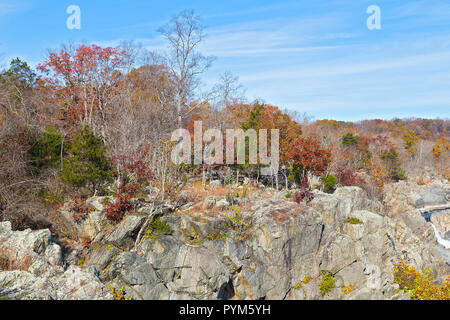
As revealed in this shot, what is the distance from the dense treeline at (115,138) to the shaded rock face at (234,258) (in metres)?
1.81

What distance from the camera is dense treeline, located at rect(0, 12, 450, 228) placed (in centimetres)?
1330

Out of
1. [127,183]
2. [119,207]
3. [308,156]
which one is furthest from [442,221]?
[119,207]

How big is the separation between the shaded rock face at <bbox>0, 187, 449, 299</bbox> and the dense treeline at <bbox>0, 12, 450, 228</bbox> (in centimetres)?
181

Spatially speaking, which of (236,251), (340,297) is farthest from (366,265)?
(236,251)

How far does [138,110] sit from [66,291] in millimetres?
15070

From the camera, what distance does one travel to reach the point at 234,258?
38.8ft

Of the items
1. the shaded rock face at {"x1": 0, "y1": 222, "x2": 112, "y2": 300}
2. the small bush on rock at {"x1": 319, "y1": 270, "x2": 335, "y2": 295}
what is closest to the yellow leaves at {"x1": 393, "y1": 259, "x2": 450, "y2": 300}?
the small bush on rock at {"x1": 319, "y1": 270, "x2": 335, "y2": 295}

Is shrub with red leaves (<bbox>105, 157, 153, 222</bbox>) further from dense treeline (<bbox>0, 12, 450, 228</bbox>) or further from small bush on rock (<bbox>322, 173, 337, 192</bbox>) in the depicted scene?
small bush on rock (<bbox>322, 173, 337, 192</bbox>)

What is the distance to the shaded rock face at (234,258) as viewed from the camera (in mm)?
9992

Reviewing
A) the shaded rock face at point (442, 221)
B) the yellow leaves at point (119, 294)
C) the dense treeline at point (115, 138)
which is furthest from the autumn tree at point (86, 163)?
the shaded rock face at point (442, 221)

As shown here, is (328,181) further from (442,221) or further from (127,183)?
(442,221)

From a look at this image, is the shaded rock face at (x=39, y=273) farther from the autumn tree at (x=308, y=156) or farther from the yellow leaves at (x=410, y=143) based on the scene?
the yellow leaves at (x=410, y=143)

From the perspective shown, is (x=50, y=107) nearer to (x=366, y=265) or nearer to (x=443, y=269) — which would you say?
(x=366, y=265)

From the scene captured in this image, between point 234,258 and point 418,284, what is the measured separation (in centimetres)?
793
